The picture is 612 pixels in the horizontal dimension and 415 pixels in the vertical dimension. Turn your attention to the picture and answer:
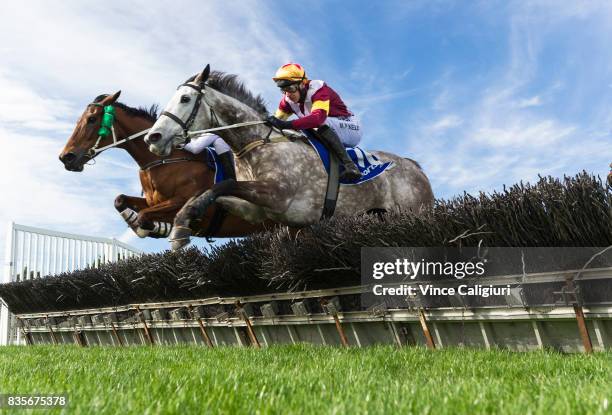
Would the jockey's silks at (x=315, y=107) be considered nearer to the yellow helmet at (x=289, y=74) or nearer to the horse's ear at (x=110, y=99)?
the yellow helmet at (x=289, y=74)

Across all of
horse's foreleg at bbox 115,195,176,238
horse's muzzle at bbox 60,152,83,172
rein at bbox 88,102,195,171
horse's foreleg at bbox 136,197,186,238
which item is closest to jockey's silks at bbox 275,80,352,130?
horse's foreleg at bbox 136,197,186,238

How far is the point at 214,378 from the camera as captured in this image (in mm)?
2580

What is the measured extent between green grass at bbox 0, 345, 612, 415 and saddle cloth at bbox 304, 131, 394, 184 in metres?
2.86

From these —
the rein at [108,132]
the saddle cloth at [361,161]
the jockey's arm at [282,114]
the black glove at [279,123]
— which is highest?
the rein at [108,132]

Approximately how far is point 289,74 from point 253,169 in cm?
107

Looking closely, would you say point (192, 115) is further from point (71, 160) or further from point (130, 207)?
point (71, 160)

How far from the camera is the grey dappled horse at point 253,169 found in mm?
5594

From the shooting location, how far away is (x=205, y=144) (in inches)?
286

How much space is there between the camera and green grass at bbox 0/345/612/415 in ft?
6.07

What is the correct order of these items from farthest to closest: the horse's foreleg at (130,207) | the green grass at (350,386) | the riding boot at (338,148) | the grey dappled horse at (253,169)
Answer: the horse's foreleg at (130,207) < the riding boot at (338,148) < the grey dappled horse at (253,169) < the green grass at (350,386)

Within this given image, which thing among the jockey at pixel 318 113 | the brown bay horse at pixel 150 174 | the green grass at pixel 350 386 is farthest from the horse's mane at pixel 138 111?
the green grass at pixel 350 386

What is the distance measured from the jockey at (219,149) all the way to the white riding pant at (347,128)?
143 centimetres

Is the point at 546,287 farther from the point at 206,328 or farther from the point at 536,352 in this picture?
the point at 206,328

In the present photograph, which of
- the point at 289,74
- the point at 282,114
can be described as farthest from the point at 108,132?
the point at 289,74
